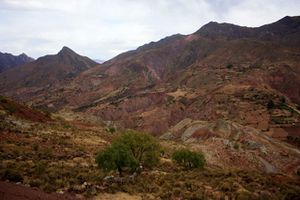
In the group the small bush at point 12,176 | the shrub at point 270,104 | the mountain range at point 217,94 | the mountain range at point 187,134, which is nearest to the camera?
the small bush at point 12,176

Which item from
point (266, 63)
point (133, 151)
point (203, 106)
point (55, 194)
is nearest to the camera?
point (55, 194)

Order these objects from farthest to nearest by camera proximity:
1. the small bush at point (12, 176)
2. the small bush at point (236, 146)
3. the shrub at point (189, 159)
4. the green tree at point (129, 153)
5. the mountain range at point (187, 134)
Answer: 1. the small bush at point (236, 146)
2. the shrub at point (189, 159)
3. the green tree at point (129, 153)
4. the mountain range at point (187, 134)
5. the small bush at point (12, 176)

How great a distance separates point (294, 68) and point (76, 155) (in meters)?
126

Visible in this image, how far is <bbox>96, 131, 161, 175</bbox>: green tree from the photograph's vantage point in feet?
88.2

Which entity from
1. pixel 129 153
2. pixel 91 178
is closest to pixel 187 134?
pixel 129 153

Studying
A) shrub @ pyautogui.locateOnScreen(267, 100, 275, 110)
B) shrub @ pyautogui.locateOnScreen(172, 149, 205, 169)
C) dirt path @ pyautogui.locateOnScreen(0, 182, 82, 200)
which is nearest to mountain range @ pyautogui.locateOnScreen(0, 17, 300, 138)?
shrub @ pyautogui.locateOnScreen(267, 100, 275, 110)

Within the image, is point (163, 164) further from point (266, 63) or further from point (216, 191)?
point (266, 63)

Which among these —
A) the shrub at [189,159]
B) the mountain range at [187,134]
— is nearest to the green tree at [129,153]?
the mountain range at [187,134]

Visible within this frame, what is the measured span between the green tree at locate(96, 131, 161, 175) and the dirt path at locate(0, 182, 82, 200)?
29.1 ft

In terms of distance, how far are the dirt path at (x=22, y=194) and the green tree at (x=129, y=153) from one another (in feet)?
29.1

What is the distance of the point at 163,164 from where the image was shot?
38.7m

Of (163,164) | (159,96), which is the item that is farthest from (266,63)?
(163,164)

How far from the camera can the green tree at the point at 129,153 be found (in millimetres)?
26875

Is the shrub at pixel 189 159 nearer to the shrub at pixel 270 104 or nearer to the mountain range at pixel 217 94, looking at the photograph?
the mountain range at pixel 217 94
